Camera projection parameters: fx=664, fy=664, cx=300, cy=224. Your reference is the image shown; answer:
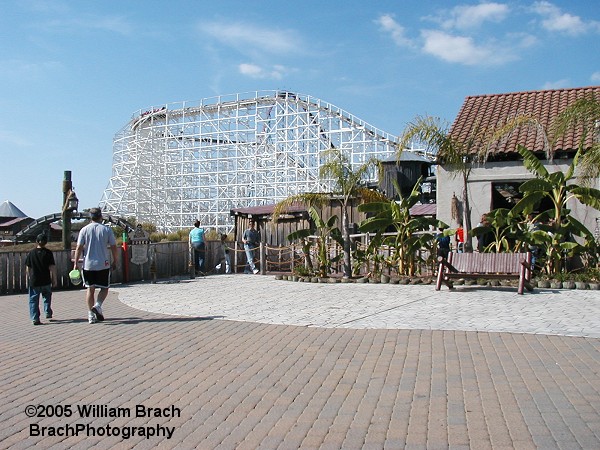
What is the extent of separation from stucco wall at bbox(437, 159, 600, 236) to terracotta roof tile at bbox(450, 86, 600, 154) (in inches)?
17.6

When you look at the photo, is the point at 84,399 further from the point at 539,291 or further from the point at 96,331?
the point at 539,291

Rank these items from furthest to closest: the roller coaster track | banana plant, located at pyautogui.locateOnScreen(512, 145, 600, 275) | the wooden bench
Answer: the roller coaster track, banana plant, located at pyautogui.locateOnScreen(512, 145, 600, 275), the wooden bench

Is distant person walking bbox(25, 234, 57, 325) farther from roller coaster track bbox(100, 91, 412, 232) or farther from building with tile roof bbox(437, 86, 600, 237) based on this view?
roller coaster track bbox(100, 91, 412, 232)

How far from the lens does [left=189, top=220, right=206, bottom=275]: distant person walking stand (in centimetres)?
1856

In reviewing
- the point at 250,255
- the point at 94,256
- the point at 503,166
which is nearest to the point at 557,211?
the point at 503,166

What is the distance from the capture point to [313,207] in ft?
53.8

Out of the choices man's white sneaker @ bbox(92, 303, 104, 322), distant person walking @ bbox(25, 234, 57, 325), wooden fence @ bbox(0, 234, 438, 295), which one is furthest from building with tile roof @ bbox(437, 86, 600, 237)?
distant person walking @ bbox(25, 234, 57, 325)

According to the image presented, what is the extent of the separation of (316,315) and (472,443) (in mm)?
5757

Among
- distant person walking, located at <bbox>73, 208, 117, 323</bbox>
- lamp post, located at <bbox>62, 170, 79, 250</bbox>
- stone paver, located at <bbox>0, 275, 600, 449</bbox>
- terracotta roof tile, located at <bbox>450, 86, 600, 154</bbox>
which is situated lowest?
stone paver, located at <bbox>0, 275, 600, 449</bbox>

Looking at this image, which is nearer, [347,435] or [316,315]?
[347,435]

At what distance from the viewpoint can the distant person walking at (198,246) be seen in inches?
731

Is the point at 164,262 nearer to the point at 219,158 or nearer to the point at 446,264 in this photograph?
the point at 446,264

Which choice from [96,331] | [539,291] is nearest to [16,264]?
[96,331]

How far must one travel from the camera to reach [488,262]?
12.7 meters
